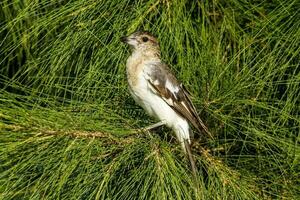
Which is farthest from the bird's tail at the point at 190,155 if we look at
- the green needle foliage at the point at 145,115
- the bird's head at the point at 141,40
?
the bird's head at the point at 141,40

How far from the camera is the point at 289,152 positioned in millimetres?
3045

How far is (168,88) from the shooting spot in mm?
3607

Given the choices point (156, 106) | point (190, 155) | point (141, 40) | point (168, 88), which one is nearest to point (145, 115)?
point (156, 106)

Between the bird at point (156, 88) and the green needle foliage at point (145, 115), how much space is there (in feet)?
0.16

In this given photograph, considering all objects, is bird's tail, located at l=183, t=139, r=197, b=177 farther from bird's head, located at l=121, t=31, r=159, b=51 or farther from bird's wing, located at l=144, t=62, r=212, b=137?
bird's head, located at l=121, t=31, r=159, b=51

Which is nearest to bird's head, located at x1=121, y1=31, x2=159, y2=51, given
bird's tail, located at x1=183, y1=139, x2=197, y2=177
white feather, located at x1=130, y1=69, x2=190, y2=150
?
white feather, located at x1=130, y1=69, x2=190, y2=150

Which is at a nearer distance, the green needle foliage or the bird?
the green needle foliage

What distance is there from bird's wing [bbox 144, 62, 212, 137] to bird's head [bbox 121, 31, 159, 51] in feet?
0.32

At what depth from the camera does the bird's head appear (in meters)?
3.56

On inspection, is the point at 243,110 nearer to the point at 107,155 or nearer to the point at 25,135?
the point at 107,155

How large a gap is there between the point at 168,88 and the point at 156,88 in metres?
0.06

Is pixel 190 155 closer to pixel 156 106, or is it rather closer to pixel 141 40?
pixel 156 106

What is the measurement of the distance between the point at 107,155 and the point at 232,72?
0.82 meters

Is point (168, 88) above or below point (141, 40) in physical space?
below
